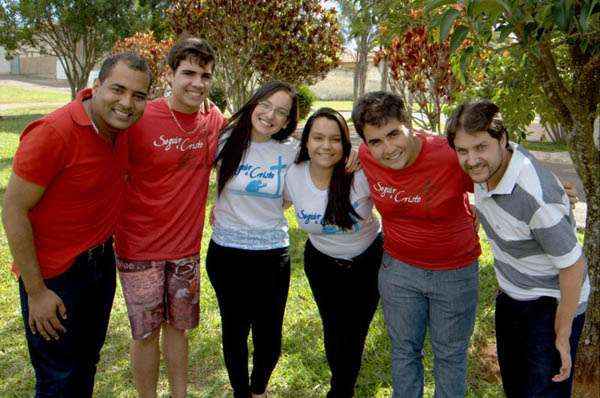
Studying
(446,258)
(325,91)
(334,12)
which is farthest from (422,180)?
(325,91)

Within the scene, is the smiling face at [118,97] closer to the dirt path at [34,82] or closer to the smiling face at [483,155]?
the smiling face at [483,155]

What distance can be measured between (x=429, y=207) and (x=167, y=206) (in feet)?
4.31

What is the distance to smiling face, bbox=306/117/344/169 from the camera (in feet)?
8.97

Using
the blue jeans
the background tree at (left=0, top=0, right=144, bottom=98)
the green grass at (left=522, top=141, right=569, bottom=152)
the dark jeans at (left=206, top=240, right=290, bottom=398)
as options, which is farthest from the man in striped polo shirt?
the background tree at (left=0, top=0, right=144, bottom=98)

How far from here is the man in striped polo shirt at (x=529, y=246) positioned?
80.8 inches

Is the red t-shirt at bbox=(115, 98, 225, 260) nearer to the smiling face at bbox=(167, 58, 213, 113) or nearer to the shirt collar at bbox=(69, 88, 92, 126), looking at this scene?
the smiling face at bbox=(167, 58, 213, 113)

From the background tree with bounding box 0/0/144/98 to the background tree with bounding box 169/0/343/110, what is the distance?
12.7 meters

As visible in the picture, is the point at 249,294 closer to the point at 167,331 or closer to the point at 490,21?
the point at 167,331

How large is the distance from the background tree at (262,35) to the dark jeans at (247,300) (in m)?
5.21

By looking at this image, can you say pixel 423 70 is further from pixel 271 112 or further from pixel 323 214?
pixel 323 214

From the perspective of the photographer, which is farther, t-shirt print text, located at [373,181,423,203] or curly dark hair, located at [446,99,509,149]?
t-shirt print text, located at [373,181,423,203]

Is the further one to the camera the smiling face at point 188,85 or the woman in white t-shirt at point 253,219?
the woman in white t-shirt at point 253,219

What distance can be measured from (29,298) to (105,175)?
0.62 meters

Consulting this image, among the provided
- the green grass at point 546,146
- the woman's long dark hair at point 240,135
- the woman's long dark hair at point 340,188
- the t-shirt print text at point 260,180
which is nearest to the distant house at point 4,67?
the green grass at point 546,146
